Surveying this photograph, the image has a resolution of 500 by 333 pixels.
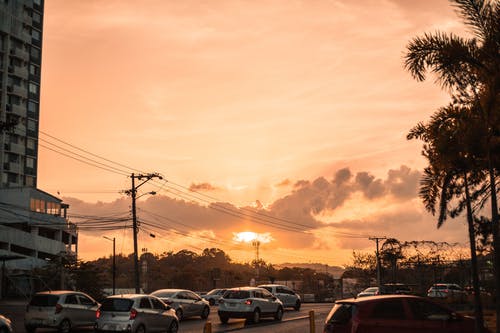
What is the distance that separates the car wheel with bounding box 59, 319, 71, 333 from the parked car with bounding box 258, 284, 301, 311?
17.9 metres

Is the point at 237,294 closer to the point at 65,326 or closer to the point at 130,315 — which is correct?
the point at 65,326

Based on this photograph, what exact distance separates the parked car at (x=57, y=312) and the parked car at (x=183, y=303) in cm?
517

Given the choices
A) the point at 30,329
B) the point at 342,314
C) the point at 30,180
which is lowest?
the point at 30,329

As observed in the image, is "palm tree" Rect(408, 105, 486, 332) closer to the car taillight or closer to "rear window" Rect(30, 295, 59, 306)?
the car taillight

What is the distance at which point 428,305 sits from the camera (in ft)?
53.7

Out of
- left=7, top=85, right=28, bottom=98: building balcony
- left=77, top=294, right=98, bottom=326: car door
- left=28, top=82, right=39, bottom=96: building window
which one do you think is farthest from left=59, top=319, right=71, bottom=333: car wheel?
left=28, top=82, right=39, bottom=96: building window

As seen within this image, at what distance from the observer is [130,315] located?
22766 mm

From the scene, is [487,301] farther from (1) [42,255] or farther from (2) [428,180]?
(1) [42,255]

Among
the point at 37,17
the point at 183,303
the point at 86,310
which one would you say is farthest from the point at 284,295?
the point at 37,17

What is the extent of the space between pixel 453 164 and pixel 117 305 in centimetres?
1257

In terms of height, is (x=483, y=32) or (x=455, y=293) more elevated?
(x=483, y=32)

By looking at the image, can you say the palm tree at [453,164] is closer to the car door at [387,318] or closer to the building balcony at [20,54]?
the car door at [387,318]

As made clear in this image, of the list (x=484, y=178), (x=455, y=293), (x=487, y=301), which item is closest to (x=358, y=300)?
(x=484, y=178)

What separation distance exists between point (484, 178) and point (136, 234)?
3711 cm
